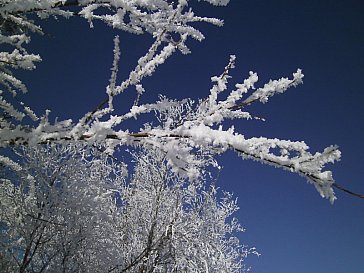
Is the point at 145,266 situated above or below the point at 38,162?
below

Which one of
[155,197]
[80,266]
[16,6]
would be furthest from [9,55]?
[80,266]

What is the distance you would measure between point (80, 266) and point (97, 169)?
11.2 ft

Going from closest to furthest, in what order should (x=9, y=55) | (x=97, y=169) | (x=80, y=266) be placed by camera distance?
(x=9, y=55) < (x=80, y=266) < (x=97, y=169)

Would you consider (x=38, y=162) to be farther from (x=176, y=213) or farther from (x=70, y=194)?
(x=176, y=213)

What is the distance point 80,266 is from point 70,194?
178 cm

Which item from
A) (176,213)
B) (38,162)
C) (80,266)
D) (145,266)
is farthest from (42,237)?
(176,213)

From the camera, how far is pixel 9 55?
2.65 metres

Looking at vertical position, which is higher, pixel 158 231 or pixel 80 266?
pixel 158 231

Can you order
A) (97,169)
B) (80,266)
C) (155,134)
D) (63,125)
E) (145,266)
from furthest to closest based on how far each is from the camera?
(97,169)
(80,266)
(145,266)
(63,125)
(155,134)

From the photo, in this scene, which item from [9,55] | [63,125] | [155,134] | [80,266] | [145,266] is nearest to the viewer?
[155,134]

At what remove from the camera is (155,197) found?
292 inches

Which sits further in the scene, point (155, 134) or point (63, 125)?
point (63, 125)

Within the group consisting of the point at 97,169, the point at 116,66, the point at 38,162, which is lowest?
the point at 116,66

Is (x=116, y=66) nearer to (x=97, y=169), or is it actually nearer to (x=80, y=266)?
(x=80, y=266)
